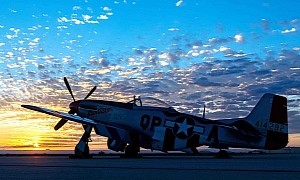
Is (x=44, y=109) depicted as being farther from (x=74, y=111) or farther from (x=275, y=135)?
(x=275, y=135)

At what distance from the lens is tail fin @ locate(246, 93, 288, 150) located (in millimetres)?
22234

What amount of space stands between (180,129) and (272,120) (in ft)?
15.0

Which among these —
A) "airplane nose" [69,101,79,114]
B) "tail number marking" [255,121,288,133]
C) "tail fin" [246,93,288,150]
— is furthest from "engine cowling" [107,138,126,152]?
"tail number marking" [255,121,288,133]

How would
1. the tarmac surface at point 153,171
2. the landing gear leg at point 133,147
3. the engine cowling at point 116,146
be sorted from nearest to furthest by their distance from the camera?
the tarmac surface at point 153,171 → the landing gear leg at point 133,147 → the engine cowling at point 116,146

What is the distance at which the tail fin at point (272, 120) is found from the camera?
22.2 metres

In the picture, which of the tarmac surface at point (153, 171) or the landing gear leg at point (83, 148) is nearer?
the tarmac surface at point (153, 171)

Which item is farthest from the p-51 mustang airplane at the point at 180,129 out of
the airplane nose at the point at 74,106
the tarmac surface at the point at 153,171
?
the tarmac surface at the point at 153,171

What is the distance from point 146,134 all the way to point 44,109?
5.34 m

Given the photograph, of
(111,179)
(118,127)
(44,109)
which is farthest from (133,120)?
(111,179)

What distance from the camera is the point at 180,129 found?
2191 centimetres

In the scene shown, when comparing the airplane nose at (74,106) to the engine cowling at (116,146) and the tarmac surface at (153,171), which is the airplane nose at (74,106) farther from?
the tarmac surface at (153,171)

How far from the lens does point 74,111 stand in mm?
26812

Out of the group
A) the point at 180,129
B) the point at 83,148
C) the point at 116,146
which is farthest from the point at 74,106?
the point at 180,129

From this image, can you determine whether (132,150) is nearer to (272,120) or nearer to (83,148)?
(83,148)
